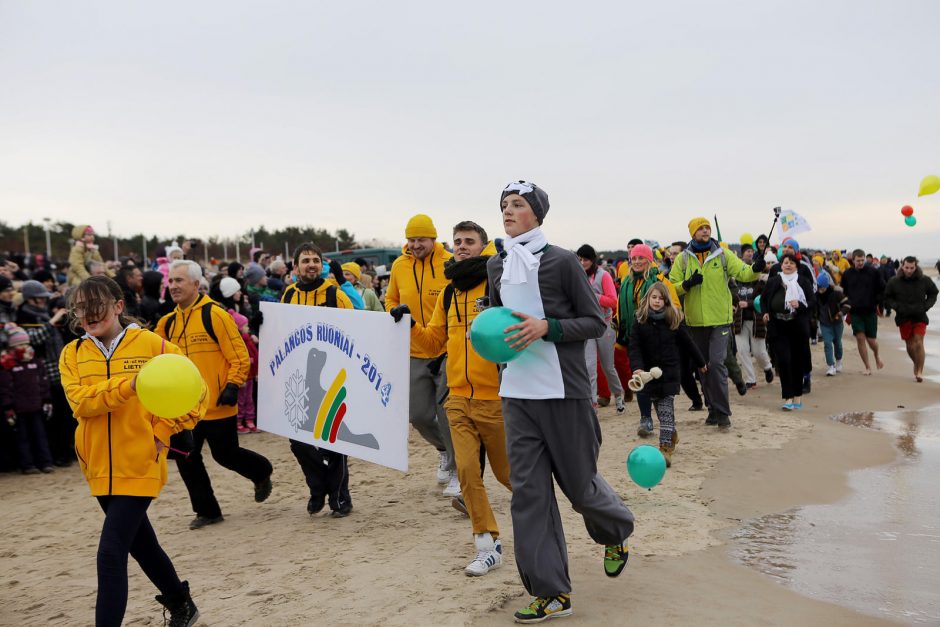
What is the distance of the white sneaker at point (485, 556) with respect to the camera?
476 centimetres

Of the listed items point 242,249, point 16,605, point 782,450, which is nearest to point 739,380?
point 782,450

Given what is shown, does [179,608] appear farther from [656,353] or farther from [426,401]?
[656,353]

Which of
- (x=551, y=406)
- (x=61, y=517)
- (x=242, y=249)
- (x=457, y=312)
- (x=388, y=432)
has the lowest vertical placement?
(x=61, y=517)

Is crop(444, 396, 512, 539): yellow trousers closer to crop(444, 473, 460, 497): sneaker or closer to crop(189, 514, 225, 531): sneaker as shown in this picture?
crop(444, 473, 460, 497): sneaker

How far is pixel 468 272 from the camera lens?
537 cm

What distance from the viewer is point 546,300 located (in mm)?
4223

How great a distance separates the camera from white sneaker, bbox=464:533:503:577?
15.6ft

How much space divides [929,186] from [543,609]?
36.6ft

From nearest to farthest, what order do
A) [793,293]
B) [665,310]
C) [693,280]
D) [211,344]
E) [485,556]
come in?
[485,556] → [211,344] → [665,310] → [693,280] → [793,293]

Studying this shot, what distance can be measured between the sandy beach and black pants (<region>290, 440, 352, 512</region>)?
168 mm

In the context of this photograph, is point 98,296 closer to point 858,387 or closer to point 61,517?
point 61,517

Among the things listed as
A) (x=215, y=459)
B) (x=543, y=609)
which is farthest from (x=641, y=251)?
(x=543, y=609)

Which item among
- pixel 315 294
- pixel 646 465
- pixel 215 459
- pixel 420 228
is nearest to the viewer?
pixel 646 465

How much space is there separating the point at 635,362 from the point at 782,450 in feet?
5.87
